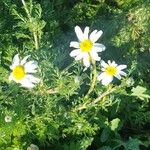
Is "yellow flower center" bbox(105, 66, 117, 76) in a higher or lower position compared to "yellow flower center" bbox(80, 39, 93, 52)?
lower

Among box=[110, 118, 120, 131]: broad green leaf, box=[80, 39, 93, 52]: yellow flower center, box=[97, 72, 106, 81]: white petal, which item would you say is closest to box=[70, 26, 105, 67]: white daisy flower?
box=[80, 39, 93, 52]: yellow flower center

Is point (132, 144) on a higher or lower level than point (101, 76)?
lower

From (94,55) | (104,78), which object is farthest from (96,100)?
(94,55)

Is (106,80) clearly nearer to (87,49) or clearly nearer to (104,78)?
(104,78)

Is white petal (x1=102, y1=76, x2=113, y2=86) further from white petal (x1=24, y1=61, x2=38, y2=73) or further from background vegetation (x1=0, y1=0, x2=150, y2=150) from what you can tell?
white petal (x1=24, y1=61, x2=38, y2=73)

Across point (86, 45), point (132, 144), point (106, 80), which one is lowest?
point (132, 144)

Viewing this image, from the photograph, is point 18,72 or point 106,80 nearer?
point 18,72

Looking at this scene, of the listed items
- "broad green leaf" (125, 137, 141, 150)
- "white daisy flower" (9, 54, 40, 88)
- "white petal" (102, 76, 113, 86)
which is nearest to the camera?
"white daisy flower" (9, 54, 40, 88)
